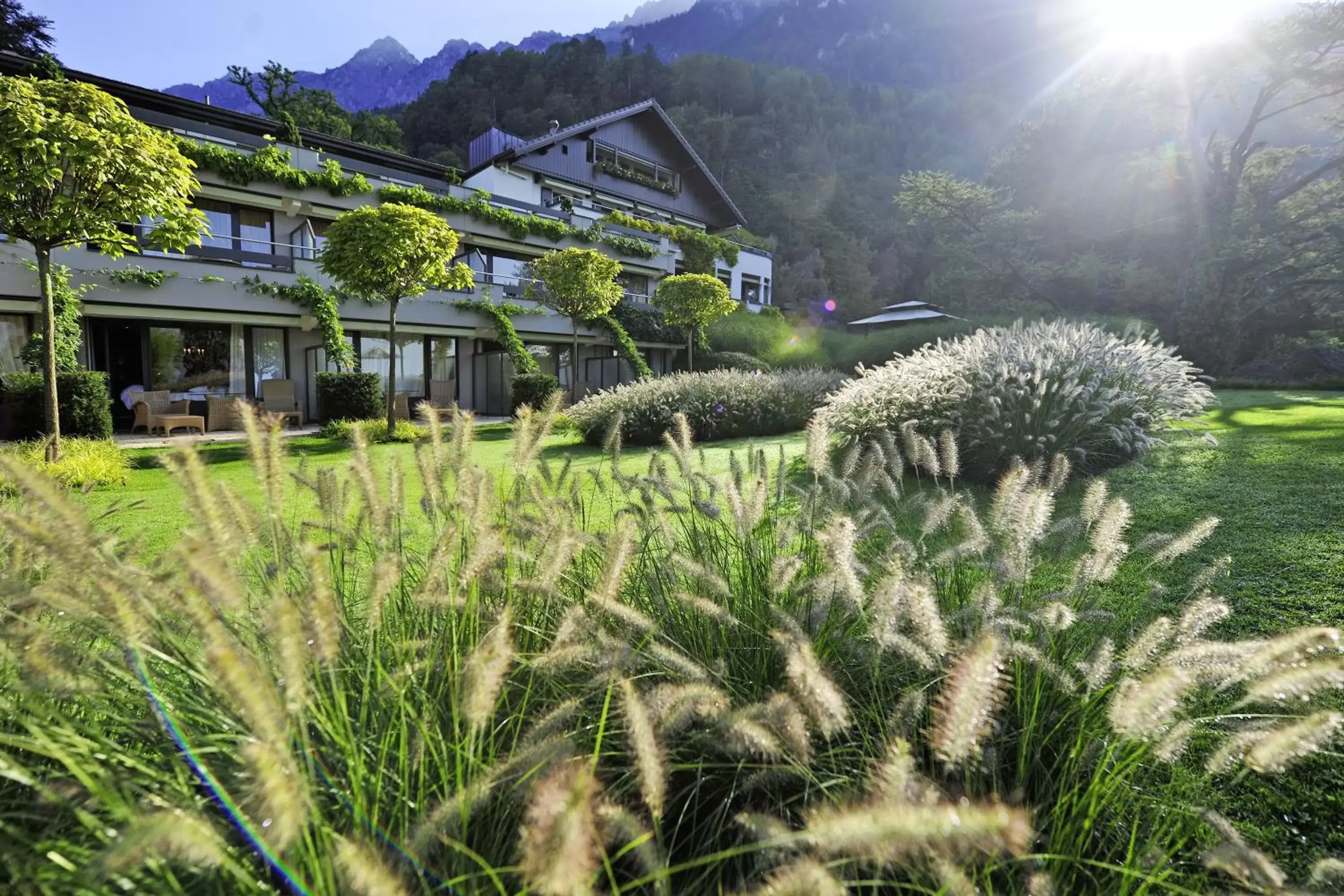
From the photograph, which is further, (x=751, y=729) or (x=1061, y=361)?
(x=1061, y=361)

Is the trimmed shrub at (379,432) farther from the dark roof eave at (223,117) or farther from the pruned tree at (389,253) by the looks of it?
the dark roof eave at (223,117)

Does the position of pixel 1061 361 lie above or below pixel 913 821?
above

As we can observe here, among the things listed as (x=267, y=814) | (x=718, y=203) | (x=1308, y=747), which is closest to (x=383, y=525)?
(x=267, y=814)

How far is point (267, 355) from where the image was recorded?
18016mm

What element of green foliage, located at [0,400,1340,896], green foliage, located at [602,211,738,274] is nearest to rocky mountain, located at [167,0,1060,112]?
green foliage, located at [602,211,738,274]

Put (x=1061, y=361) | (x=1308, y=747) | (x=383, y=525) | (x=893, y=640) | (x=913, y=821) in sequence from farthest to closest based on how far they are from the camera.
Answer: (x=1061, y=361), (x=383, y=525), (x=893, y=640), (x=1308, y=747), (x=913, y=821)

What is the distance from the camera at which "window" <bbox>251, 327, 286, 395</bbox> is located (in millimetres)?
17688

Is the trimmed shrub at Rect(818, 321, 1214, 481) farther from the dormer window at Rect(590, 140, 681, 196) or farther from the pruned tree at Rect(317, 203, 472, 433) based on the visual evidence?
the dormer window at Rect(590, 140, 681, 196)

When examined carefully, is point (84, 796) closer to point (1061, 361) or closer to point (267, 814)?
point (267, 814)

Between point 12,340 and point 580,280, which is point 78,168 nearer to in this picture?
point 12,340

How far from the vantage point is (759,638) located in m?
1.88

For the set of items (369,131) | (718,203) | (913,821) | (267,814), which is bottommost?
(267,814)

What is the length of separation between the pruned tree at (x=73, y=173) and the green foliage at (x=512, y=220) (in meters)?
11.5

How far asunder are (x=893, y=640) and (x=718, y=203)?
40.3 metres
